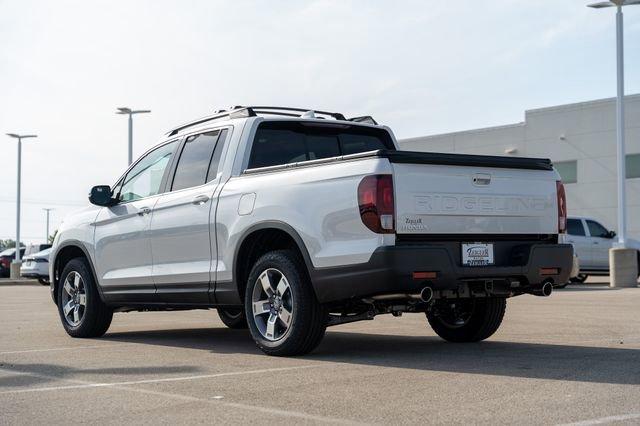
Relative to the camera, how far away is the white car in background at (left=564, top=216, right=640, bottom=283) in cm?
2539

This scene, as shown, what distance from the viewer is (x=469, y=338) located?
878 cm

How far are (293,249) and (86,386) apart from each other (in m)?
2.18

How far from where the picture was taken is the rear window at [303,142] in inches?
337

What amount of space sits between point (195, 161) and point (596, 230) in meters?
18.9

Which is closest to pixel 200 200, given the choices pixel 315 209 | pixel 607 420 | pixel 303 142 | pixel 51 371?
pixel 303 142

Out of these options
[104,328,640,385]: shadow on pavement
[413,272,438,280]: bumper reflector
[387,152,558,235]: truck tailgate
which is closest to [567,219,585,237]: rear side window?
[104,328,640,385]: shadow on pavement

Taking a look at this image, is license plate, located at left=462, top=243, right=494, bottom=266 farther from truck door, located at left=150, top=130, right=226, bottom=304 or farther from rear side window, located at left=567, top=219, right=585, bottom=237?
rear side window, located at left=567, top=219, right=585, bottom=237

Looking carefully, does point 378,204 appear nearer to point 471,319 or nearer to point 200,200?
point 200,200

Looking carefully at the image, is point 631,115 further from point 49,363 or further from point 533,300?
point 49,363

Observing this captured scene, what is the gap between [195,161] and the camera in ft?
29.6

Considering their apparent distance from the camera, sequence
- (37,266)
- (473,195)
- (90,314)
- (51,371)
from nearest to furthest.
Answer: (51,371)
(473,195)
(90,314)
(37,266)

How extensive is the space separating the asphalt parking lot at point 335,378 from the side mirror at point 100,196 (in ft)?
4.67

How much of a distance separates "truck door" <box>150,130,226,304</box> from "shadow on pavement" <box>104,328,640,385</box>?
614 mm

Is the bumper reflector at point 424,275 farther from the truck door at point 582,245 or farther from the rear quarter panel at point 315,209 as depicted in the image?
the truck door at point 582,245
